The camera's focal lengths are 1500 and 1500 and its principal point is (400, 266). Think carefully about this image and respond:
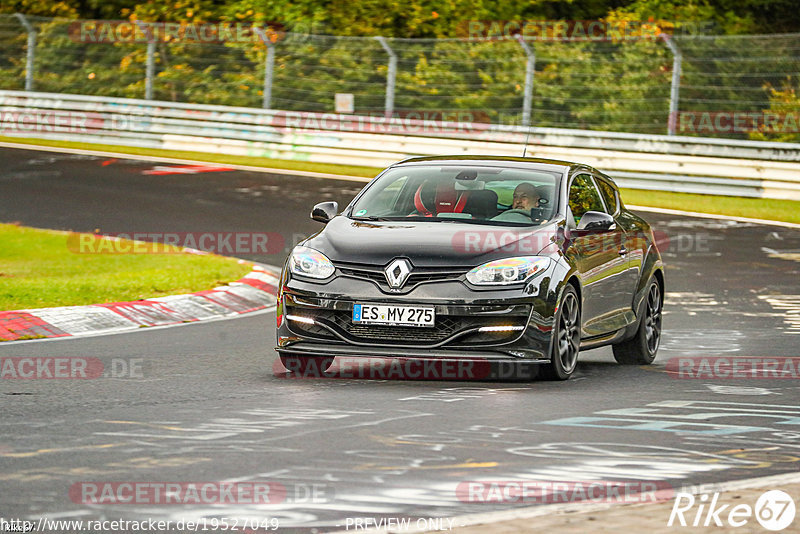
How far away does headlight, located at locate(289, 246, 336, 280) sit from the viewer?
954cm

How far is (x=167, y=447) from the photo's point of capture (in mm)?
7027

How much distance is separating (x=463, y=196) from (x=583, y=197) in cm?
105

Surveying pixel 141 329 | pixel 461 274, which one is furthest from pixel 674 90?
pixel 461 274

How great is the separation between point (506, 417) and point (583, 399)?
3.21 ft

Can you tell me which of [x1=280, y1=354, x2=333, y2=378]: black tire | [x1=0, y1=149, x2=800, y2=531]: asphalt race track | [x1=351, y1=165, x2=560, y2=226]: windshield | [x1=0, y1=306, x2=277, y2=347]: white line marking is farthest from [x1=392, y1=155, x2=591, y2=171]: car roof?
[x1=0, y1=306, x2=277, y2=347]: white line marking

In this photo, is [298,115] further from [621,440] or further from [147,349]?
[621,440]

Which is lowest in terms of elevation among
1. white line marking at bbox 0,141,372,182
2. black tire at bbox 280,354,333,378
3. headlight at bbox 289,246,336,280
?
white line marking at bbox 0,141,372,182

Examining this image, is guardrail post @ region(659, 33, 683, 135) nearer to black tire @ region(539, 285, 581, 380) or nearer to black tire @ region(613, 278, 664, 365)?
black tire @ region(613, 278, 664, 365)

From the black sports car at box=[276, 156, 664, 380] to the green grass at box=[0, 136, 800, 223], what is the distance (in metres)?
12.8

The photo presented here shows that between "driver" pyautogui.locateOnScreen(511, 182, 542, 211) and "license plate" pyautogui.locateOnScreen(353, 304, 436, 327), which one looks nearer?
"license plate" pyautogui.locateOnScreen(353, 304, 436, 327)

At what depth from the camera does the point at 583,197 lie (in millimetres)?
11008

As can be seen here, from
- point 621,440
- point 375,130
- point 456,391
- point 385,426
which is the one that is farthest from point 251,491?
point 375,130

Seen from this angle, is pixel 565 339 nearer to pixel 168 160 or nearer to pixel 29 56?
pixel 168 160

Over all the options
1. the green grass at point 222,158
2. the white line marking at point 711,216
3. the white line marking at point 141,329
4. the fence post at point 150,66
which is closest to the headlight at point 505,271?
the white line marking at point 141,329
